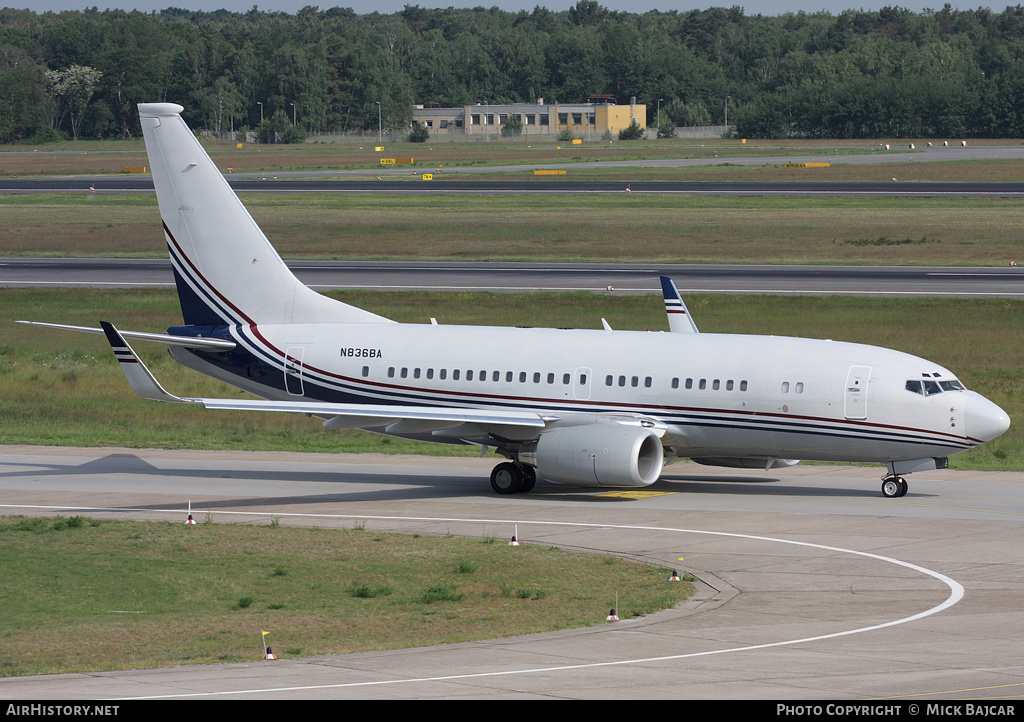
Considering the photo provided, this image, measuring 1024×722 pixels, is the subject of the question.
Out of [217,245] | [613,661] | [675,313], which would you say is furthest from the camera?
[675,313]

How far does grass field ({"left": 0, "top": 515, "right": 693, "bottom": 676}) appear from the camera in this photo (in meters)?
20.7

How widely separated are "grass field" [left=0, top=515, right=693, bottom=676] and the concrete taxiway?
123 cm

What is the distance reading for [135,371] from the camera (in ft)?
107

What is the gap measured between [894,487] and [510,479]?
10.2 metres

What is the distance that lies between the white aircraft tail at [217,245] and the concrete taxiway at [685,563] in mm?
4921

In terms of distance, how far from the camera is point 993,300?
68438 millimetres

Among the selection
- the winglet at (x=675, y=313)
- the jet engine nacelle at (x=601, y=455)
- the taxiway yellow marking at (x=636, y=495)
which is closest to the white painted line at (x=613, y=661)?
the jet engine nacelle at (x=601, y=455)

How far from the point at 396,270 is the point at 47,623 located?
209 ft

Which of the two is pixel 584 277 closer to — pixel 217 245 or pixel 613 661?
pixel 217 245

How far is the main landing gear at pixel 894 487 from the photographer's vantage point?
3419 centimetres

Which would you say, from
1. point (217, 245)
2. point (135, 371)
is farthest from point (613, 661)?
point (217, 245)

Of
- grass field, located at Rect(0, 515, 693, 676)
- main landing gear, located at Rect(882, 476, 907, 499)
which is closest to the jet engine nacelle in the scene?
grass field, located at Rect(0, 515, 693, 676)

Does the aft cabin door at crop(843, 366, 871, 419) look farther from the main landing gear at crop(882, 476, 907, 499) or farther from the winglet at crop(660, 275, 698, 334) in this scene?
the winglet at crop(660, 275, 698, 334)

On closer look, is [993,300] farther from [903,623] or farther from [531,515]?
[903,623]
